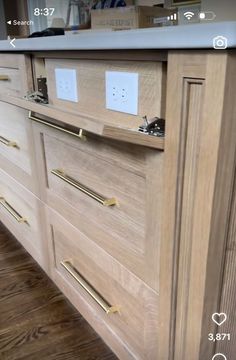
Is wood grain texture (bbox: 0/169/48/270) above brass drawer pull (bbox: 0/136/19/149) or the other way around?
the other way around

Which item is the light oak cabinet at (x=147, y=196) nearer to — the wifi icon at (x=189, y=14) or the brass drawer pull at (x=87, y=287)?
the brass drawer pull at (x=87, y=287)

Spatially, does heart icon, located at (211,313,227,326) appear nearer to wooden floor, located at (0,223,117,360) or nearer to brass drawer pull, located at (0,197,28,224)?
wooden floor, located at (0,223,117,360)

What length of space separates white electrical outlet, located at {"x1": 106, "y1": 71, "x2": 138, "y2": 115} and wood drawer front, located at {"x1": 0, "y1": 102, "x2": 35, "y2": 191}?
440mm

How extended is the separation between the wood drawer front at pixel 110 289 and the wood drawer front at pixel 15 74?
1.31 feet

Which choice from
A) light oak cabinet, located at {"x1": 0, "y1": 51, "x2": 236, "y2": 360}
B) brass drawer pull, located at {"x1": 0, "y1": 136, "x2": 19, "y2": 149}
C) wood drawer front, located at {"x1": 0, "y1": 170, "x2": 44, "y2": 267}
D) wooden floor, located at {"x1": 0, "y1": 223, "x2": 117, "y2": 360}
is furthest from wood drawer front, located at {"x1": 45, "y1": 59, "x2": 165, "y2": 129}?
wooden floor, located at {"x1": 0, "y1": 223, "x2": 117, "y2": 360}

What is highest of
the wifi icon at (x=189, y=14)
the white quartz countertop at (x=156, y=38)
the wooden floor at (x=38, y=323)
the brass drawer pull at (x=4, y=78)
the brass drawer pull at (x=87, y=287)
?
the wifi icon at (x=189, y=14)

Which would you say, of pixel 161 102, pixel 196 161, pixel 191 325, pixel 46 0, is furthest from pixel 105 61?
pixel 46 0

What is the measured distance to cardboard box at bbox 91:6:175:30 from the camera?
83 centimetres

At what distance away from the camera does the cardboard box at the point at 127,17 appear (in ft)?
2.72

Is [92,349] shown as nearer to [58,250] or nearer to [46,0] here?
[58,250]

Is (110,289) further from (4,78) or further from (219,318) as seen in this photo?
(4,78)

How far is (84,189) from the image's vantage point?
0.82 m

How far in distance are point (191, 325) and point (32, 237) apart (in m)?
0.80

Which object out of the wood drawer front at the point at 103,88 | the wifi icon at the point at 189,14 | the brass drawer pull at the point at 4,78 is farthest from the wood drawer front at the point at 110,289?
the wifi icon at the point at 189,14
